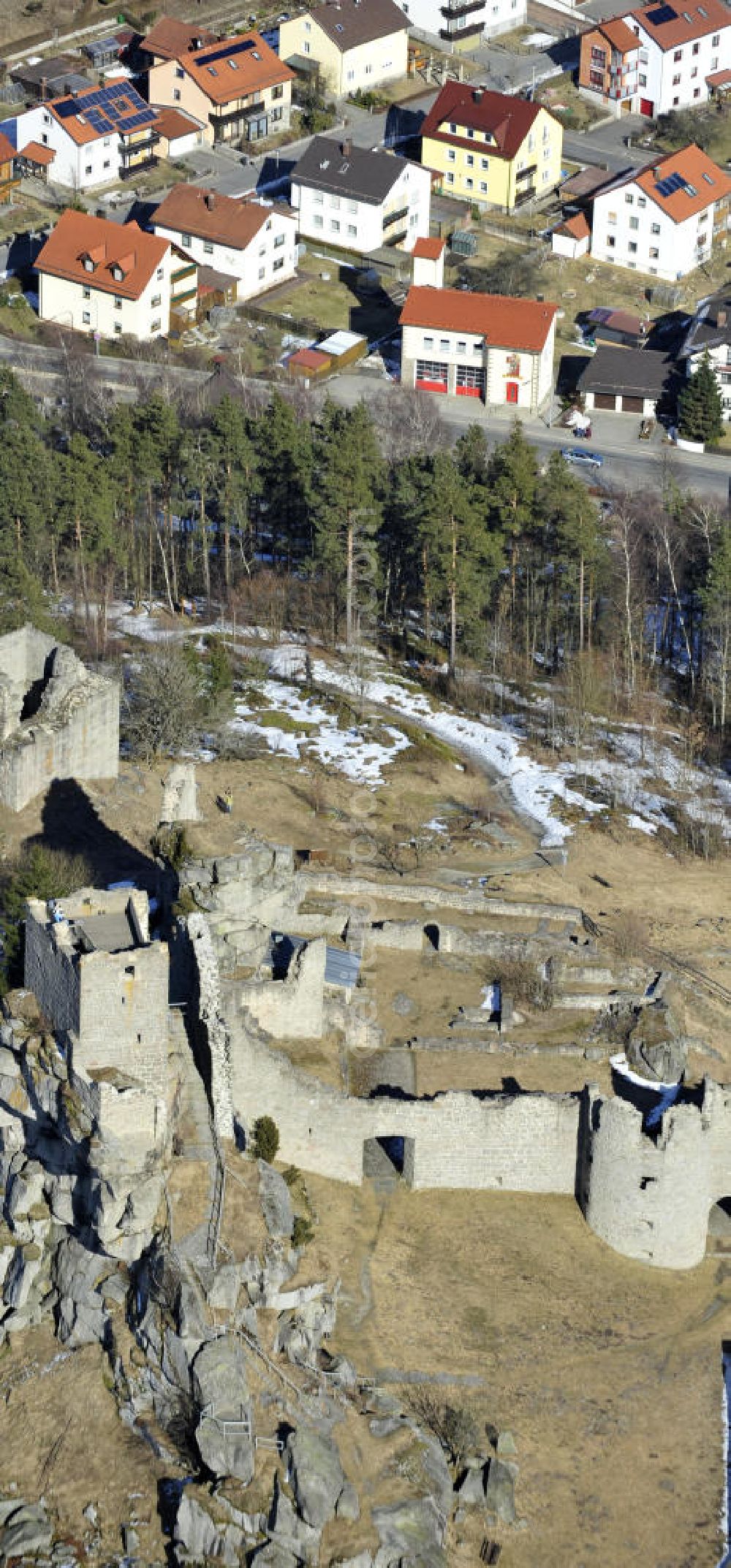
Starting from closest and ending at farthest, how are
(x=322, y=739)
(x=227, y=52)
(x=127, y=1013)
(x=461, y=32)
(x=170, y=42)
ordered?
(x=127, y=1013) → (x=322, y=739) → (x=227, y=52) → (x=170, y=42) → (x=461, y=32)

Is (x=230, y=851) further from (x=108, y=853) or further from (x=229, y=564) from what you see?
(x=229, y=564)

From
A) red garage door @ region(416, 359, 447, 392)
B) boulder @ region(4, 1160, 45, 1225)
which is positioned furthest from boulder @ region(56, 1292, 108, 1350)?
red garage door @ region(416, 359, 447, 392)

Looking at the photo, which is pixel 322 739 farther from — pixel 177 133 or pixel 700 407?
pixel 177 133

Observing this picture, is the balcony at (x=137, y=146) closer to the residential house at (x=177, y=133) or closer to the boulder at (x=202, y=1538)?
the residential house at (x=177, y=133)

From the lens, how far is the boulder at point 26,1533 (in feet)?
199

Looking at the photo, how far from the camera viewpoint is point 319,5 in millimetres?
166625

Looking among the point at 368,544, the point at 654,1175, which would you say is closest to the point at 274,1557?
the point at 654,1175

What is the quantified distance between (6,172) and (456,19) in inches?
1393

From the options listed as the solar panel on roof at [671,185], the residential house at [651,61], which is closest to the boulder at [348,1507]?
the solar panel on roof at [671,185]

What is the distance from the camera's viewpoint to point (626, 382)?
132 meters

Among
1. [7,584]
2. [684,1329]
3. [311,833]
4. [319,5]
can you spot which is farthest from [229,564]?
[319,5]

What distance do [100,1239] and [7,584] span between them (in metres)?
38.9

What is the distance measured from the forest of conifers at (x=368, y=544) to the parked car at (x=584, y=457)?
13.7 meters

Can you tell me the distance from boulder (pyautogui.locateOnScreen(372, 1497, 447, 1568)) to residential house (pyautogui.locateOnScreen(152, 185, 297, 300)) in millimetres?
89343
